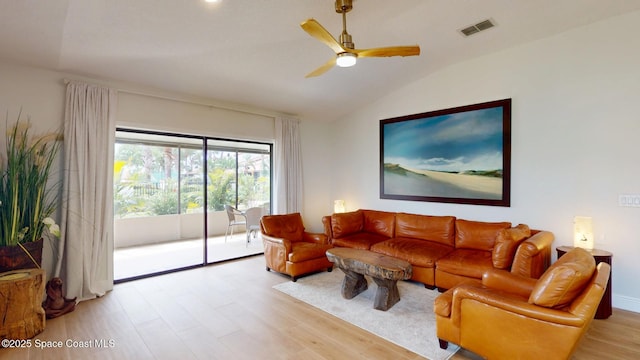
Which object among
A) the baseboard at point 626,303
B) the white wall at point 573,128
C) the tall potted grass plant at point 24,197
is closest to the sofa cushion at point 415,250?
the white wall at point 573,128

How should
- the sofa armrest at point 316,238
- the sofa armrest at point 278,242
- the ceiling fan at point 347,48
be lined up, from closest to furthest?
the ceiling fan at point 347,48 → the sofa armrest at point 278,242 → the sofa armrest at point 316,238

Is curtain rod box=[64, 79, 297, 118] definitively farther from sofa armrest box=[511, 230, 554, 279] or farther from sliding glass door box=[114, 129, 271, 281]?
sofa armrest box=[511, 230, 554, 279]

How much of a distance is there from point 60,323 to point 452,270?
4.52 metres

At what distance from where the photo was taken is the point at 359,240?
4.93 m

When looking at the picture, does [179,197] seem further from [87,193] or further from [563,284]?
[563,284]

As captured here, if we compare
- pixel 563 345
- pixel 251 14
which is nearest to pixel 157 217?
pixel 251 14

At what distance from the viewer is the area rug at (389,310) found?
2.71 metres

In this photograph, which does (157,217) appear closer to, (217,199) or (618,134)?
(217,199)

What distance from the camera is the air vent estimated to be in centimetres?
355

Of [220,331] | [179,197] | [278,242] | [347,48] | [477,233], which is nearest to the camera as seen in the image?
[347,48]

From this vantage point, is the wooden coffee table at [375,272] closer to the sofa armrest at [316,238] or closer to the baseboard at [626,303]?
the sofa armrest at [316,238]

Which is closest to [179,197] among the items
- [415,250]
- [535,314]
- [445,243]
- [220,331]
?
[220,331]

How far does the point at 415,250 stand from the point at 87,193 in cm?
445

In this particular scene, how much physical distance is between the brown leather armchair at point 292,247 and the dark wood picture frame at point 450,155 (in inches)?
69.6
